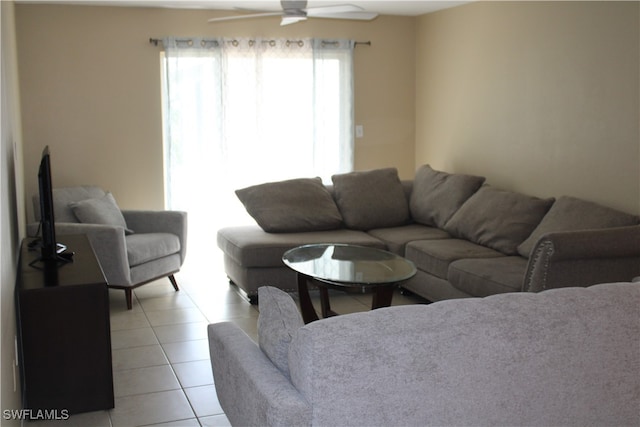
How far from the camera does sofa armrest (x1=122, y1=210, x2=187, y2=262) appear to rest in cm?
571

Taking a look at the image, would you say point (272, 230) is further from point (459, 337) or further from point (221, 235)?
point (459, 337)

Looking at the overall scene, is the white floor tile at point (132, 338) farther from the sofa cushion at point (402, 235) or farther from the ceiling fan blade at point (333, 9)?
the ceiling fan blade at point (333, 9)

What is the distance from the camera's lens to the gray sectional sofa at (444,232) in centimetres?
386

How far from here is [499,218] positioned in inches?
196

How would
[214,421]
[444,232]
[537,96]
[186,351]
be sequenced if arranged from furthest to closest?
[444,232] → [537,96] → [186,351] → [214,421]

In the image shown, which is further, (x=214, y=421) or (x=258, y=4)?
(x=258, y=4)

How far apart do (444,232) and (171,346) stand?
7.94 feet

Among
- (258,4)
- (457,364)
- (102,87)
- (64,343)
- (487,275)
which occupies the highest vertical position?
(258,4)

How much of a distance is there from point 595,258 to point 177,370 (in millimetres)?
2440

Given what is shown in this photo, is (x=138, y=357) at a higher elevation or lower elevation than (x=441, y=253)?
lower

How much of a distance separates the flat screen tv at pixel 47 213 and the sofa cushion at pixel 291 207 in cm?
204

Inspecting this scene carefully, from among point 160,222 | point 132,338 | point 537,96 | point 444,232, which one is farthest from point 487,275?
point 160,222

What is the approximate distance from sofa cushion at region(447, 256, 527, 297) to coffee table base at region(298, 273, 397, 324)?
61 cm

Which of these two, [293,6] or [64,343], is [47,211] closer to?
[64,343]
